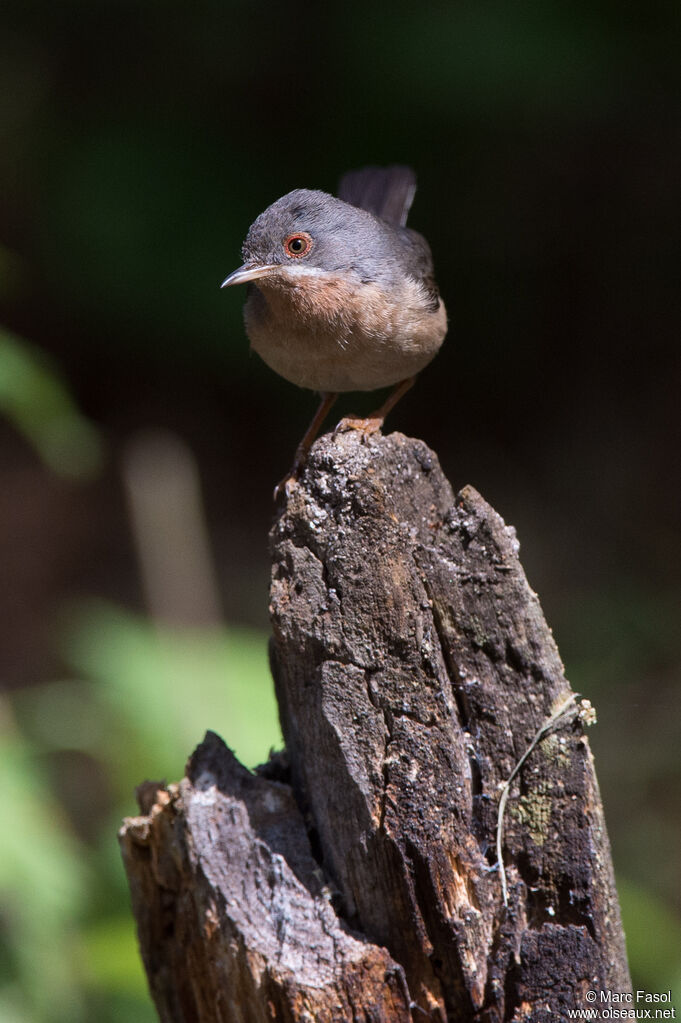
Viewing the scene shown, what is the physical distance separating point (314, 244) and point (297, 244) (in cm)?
8

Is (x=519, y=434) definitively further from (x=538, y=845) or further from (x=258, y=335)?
(x=538, y=845)

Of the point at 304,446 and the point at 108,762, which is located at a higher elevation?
the point at 304,446

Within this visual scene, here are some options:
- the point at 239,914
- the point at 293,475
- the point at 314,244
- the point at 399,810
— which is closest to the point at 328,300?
the point at 314,244

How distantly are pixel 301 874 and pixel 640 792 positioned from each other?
4781mm

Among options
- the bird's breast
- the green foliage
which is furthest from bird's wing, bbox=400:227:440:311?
the green foliage

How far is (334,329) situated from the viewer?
405 cm

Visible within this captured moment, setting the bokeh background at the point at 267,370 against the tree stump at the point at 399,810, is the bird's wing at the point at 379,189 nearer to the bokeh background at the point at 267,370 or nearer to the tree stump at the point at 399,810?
the bokeh background at the point at 267,370

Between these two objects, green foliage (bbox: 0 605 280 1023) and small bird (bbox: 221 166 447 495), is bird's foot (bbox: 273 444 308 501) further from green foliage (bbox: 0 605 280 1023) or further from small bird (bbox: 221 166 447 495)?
green foliage (bbox: 0 605 280 1023)

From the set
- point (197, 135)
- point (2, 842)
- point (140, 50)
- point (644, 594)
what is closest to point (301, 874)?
point (2, 842)

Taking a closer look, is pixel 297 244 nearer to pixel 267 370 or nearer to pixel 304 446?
pixel 304 446

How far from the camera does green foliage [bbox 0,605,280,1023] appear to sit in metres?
3.90

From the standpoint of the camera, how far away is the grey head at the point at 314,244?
4008 mm

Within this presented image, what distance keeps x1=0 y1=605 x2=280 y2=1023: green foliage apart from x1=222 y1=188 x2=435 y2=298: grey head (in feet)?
6.23

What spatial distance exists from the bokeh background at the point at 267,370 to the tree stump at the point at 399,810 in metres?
3.11
